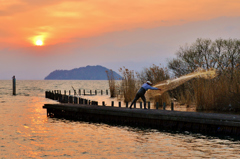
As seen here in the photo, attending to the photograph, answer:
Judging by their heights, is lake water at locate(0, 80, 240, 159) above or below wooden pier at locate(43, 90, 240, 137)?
below

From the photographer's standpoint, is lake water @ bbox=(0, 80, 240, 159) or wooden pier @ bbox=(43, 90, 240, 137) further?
wooden pier @ bbox=(43, 90, 240, 137)

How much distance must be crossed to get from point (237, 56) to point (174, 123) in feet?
78.4

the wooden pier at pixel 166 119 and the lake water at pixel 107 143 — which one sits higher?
the wooden pier at pixel 166 119

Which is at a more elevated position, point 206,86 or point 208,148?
point 206,86

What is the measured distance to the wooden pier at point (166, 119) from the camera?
17500 mm

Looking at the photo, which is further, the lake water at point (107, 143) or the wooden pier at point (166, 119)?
the wooden pier at point (166, 119)

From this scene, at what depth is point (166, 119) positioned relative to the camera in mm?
19516

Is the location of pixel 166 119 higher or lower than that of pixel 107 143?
higher

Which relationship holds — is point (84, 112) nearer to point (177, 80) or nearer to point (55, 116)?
point (55, 116)

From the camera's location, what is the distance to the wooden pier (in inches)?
689

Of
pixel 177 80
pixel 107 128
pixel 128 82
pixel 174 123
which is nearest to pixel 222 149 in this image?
pixel 174 123

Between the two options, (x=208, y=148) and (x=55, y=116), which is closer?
(x=208, y=148)

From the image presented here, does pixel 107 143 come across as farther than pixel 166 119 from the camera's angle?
No

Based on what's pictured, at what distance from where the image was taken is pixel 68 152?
1437 centimetres
